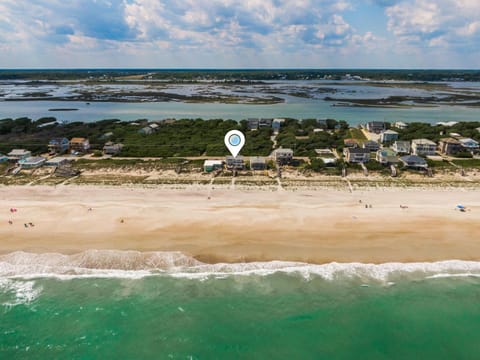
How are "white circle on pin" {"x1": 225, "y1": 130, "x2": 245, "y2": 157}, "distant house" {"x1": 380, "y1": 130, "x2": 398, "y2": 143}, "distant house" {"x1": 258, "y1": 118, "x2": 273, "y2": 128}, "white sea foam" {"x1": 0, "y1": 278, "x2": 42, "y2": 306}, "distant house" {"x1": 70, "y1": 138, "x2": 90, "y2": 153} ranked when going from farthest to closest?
"distant house" {"x1": 258, "y1": 118, "x2": 273, "y2": 128}
"distant house" {"x1": 380, "y1": 130, "x2": 398, "y2": 143}
"distant house" {"x1": 70, "y1": 138, "x2": 90, "y2": 153}
"white circle on pin" {"x1": 225, "y1": 130, "x2": 245, "y2": 157}
"white sea foam" {"x1": 0, "y1": 278, "x2": 42, "y2": 306}

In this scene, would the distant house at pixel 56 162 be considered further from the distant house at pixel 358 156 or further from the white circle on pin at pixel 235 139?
the distant house at pixel 358 156

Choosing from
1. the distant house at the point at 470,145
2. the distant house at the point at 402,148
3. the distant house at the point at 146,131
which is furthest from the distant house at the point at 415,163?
the distant house at the point at 146,131

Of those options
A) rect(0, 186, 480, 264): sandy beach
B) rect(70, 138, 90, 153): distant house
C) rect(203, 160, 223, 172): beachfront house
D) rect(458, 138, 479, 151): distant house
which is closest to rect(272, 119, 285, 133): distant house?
rect(203, 160, 223, 172): beachfront house

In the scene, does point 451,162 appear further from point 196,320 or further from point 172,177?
point 196,320

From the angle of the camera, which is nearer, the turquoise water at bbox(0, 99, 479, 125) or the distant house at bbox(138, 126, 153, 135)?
the distant house at bbox(138, 126, 153, 135)

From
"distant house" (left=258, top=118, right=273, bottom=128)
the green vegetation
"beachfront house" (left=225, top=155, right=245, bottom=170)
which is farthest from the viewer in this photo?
"distant house" (left=258, top=118, right=273, bottom=128)

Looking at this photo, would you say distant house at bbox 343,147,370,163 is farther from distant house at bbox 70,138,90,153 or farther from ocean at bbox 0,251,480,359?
distant house at bbox 70,138,90,153
